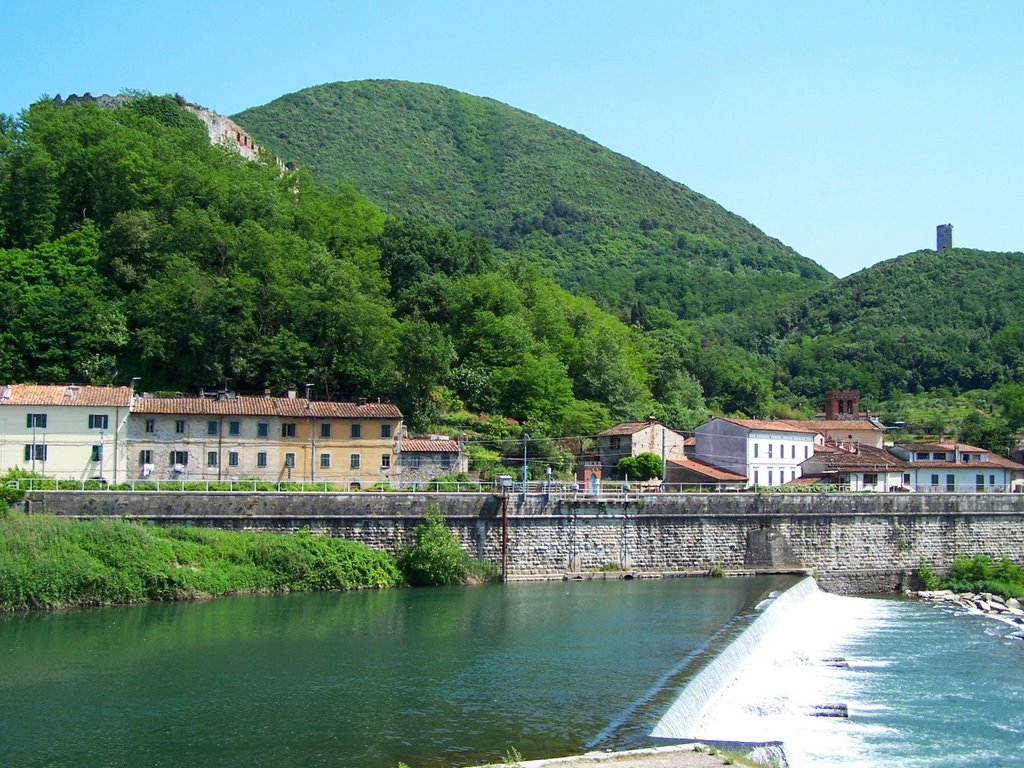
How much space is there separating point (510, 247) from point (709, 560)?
142229 mm

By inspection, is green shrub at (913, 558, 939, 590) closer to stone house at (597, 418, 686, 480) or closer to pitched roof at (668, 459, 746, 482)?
pitched roof at (668, 459, 746, 482)

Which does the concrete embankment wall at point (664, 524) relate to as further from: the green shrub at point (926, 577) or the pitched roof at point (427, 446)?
the pitched roof at point (427, 446)

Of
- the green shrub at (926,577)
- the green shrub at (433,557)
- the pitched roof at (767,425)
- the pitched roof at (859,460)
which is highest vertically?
the pitched roof at (767,425)

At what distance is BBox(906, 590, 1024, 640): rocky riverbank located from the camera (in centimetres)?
4519

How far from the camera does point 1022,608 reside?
47281 millimetres

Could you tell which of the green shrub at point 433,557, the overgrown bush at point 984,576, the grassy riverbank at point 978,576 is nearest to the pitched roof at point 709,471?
the grassy riverbank at point 978,576

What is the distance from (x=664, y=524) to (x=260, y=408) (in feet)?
63.3

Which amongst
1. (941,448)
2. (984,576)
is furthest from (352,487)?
Result: (941,448)

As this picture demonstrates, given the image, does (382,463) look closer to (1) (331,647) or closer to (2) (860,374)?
(1) (331,647)

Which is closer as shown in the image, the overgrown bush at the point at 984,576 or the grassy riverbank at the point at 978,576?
the overgrown bush at the point at 984,576

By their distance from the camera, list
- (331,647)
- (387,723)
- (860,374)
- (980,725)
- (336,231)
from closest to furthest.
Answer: (387,723), (980,725), (331,647), (336,231), (860,374)

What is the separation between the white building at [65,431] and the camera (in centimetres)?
4953

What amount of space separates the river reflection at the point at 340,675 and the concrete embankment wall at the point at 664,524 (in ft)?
12.1

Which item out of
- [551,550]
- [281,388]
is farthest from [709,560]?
[281,388]
